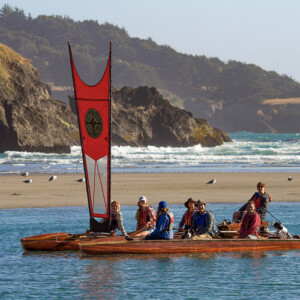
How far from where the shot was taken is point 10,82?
8512 cm

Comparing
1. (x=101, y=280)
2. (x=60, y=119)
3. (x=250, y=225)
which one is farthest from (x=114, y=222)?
(x=60, y=119)

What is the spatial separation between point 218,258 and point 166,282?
299 centimetres

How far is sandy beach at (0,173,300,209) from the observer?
101 feet

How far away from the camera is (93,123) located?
18.3m

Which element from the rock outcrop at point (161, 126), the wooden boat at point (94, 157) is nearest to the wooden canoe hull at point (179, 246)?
the wooden boat at point (94, 157)

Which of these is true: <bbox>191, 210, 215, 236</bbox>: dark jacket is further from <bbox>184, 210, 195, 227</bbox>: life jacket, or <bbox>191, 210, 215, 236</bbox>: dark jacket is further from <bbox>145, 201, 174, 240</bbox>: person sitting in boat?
<bbox>145, 201, 174, 240</bbox>: person sitting in boat

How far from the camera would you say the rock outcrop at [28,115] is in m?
74.4

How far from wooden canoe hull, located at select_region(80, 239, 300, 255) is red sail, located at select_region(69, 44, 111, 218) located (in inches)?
35.9

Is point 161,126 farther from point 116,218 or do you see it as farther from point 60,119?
point 116,218

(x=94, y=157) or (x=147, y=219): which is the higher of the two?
(x=94, y=157)

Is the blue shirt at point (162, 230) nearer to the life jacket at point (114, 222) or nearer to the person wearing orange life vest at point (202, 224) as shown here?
the person wearing orange life vest at point (202, 224)

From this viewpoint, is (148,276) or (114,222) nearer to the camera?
(148,276)

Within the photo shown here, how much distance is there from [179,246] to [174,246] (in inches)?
5.4

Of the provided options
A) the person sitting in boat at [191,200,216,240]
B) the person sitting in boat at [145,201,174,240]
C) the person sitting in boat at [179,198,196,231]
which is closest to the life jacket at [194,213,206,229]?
the person sitting in boat at [191,200,216,240]
